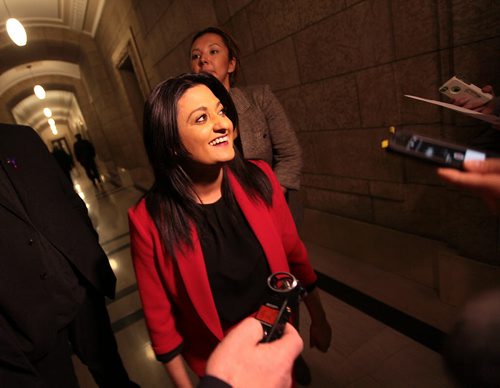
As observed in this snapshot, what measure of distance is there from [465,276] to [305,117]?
1.86m

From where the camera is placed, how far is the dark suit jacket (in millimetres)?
1212

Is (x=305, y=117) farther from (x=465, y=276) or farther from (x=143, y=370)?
(x=143, y=370)

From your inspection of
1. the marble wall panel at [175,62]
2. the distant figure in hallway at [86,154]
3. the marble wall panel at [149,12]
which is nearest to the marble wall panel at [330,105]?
the marble wall panel at [175,62]

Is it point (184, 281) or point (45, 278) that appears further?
point (45, 278)

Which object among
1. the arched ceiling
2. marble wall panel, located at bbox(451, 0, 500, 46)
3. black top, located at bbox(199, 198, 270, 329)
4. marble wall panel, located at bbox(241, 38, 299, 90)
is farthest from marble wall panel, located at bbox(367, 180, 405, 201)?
the arched ceiling

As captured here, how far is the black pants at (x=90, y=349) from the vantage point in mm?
1415

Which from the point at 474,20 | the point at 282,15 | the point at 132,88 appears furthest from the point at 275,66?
the point at 132,88

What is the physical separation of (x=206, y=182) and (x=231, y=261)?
34cm

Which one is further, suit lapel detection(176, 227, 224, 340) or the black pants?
the black pants

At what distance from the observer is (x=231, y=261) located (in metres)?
1.16

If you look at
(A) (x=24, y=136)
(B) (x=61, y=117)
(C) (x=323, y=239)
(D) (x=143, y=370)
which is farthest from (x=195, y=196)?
(B) (x=61, y=117)

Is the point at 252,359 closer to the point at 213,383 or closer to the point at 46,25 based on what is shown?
the point at 213,383

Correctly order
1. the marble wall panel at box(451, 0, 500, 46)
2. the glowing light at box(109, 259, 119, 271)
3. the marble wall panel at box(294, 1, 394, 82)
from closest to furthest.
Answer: the marble wall panel at box(451, 0, 500, 46)
the marble wall panel at box(294, 1, 394, 82)
the glowing light at box(109, 259, 119, 271)

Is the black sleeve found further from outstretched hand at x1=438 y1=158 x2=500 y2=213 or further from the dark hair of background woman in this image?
the dark hair of background woman
